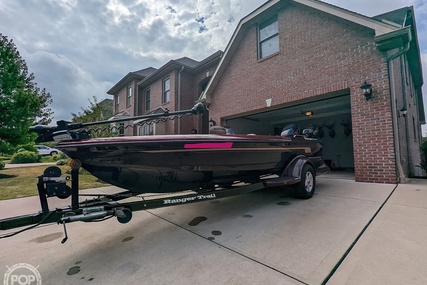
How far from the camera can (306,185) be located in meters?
3.40

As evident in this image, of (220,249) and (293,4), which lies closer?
(220,249)

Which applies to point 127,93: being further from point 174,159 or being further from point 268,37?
point 174,159

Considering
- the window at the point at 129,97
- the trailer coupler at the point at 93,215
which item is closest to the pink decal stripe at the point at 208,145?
the trailer coupler at the point at 93,215

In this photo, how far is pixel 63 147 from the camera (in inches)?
67.3

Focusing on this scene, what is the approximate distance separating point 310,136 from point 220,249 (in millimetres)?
3472

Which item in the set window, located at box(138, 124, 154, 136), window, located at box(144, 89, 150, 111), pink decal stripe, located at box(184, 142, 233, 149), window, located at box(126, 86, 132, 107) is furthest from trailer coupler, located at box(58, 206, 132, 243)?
window, located at box(126, 86, 132, 107)

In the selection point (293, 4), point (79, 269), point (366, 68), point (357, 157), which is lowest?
point (79, 269)

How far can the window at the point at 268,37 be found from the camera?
Answer: 6.84m

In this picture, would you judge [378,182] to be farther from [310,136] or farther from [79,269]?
[79,269]

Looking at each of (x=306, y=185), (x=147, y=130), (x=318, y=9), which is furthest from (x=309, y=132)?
(x=147, y=130)

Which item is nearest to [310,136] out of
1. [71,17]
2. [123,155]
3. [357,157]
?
[357,157]

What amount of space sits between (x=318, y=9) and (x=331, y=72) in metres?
1.87

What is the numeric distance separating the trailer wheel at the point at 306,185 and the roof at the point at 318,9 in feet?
12.2

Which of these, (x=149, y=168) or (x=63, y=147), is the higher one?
(x=63, y=147)
